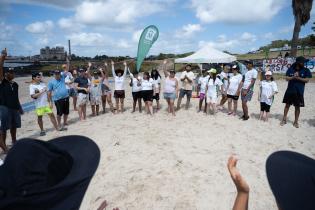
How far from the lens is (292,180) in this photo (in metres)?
1.29

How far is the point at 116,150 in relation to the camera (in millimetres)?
5609

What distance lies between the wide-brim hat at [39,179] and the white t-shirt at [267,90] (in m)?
6.97

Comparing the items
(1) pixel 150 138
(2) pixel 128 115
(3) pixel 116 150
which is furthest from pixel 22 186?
(2) pixel 128 115

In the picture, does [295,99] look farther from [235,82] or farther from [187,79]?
[187,79]

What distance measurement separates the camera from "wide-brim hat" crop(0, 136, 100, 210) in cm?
115

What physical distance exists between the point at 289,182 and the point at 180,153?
4.13m

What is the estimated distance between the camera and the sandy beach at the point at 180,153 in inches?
149

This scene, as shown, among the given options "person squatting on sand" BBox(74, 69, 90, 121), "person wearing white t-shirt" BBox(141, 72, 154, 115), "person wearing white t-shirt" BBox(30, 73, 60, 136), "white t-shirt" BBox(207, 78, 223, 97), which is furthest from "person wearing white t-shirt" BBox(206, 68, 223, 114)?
"person wearing white t-shirt" BBox(30, 73, 60, 136)

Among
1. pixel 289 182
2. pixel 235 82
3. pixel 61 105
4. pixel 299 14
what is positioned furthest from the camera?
pixel 299 14

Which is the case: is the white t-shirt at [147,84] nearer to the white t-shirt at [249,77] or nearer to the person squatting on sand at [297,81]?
the white t-shirt at [249,77]

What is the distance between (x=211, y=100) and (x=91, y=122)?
392cm

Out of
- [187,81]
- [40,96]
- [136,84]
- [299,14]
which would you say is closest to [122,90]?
[136,84]

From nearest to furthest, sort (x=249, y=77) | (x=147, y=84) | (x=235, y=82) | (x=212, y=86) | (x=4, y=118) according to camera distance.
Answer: (x=4, y=118) → (x=249, y=77) → (x=235, y=82) → (x=212, y=86) → (x=147, y=84)

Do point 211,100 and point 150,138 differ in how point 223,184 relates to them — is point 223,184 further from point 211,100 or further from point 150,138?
point 211,100
